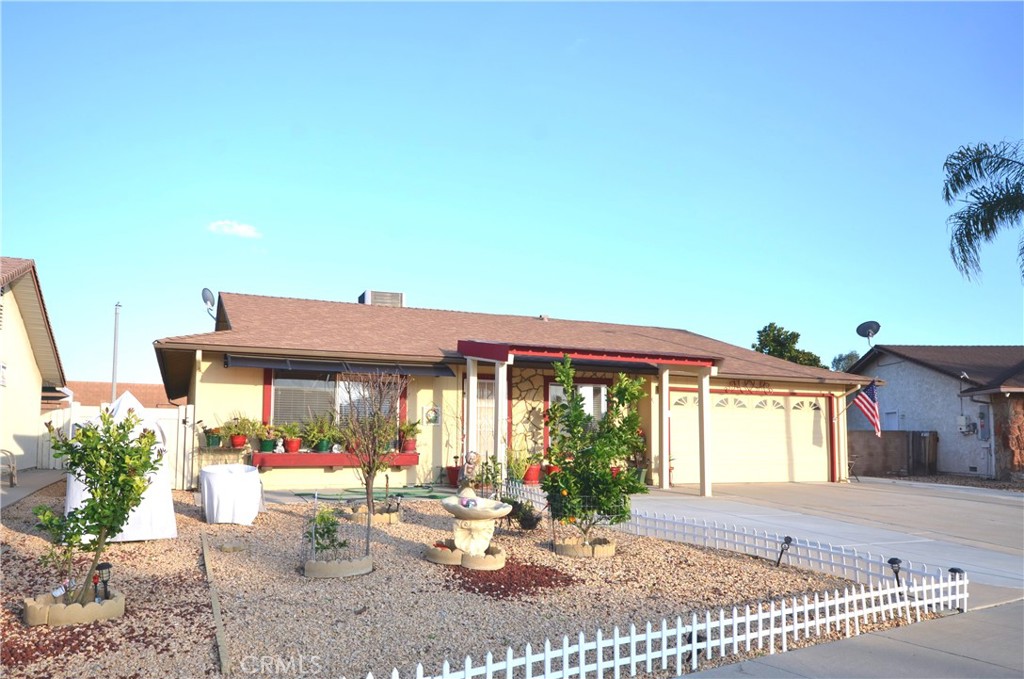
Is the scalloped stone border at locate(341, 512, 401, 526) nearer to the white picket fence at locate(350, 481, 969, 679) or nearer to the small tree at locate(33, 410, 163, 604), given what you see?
the white picket fence at locate(350, 481, 969, 679)

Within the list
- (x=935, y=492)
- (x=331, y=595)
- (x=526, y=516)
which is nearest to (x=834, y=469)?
(x=935, y=492)

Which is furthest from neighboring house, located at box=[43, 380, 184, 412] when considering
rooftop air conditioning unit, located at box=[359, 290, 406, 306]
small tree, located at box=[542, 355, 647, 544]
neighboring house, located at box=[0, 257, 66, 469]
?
small tree, located at box=[542, 355, 647, 544]

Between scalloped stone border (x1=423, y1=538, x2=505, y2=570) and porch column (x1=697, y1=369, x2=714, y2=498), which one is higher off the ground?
porch column (x1=697, y1=369, x2=714, y2=498)

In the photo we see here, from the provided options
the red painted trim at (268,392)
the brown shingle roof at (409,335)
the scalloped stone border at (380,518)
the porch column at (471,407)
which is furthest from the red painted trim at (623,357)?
the scalloped stone border at (380,518)

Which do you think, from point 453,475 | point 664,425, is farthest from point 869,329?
point 453,475

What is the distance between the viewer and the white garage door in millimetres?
19219

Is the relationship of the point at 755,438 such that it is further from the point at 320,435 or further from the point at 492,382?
the point at 320,435

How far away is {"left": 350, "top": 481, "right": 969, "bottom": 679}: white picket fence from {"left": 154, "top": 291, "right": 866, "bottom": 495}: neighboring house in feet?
23.3

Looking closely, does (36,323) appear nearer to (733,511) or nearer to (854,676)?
(733,511)

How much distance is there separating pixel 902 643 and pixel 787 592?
1.49 m

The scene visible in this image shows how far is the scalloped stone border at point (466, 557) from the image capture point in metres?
7.90

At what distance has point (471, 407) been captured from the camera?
15.5 metres

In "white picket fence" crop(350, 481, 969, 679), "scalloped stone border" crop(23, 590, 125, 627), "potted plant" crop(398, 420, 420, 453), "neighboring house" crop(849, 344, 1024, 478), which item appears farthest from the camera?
"neighboring house" crop(849, 344, 1024, 478)

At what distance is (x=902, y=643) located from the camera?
602cm
